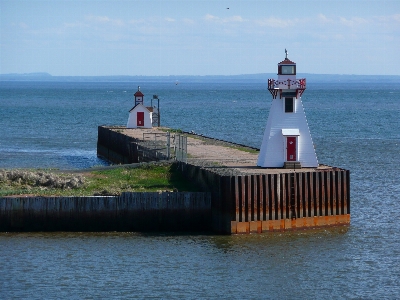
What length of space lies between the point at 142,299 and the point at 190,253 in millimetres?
5338

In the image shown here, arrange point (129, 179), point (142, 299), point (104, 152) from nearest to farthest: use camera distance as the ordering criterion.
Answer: point (142, 299), point (129, 179), point (104, 152)

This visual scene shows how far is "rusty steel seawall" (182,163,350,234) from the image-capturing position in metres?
33.5

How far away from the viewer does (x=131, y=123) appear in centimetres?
6625

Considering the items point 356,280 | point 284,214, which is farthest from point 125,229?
point 356,280

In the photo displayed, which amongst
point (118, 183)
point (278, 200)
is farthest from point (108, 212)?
point (278, 200)

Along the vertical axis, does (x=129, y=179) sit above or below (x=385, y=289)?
above

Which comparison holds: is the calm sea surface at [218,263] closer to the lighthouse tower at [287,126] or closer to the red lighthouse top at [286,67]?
the lighthouse tower at [287,126]

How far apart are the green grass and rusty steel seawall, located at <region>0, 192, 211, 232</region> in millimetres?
948

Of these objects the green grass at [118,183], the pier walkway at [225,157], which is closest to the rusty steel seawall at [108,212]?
the green grass at [118,183]

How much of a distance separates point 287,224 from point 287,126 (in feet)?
17.3

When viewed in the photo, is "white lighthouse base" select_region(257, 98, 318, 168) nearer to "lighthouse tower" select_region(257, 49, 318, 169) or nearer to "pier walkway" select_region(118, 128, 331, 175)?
"lighthouse tower" select_region(257, 49, 318, 169)

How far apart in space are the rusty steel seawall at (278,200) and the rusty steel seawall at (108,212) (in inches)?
46.4

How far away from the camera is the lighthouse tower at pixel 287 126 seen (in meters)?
37.6

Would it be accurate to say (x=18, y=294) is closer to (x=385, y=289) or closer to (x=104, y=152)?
(x=385, y=289)
